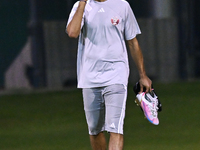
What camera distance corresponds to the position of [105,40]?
5.03 metres

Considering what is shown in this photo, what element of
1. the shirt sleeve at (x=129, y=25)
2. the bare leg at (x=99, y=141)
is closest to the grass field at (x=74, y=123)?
the bare leg at (x=99, y=141)

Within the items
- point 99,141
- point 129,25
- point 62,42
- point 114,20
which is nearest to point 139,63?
point 129,25

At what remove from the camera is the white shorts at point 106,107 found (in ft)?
16.6

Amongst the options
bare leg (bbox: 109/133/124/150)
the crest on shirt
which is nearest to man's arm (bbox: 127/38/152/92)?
the crest on shirt

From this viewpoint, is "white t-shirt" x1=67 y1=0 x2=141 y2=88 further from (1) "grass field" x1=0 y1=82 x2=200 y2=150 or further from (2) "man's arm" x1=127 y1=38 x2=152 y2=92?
(1) "grass field" x1=0 y1=82 x2=200 y2=150

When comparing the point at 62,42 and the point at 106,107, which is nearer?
the point at 106,107

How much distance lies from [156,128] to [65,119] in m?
1.82

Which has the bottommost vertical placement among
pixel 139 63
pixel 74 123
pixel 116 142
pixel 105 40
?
pixel 74 123

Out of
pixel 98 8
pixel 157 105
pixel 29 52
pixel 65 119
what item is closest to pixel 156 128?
pixel 65 119

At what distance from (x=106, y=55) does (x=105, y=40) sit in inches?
5.7

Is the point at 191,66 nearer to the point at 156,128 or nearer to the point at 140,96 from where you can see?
the point at 156,128

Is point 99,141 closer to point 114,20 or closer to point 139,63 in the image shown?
point 139,63

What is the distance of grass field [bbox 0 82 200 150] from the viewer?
23.2 ft

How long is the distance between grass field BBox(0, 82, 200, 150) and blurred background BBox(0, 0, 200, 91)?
810 millimetres
